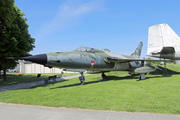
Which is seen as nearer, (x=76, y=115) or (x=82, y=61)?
(x=76, y=115)

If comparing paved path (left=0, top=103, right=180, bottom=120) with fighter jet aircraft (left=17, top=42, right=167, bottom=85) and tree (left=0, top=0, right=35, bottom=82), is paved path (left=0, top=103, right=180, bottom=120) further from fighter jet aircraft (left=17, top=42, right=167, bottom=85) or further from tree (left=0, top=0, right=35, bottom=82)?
tree (left=0, top=0, right=35, bottom=82)

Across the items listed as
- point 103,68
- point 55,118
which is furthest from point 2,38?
point 55,118

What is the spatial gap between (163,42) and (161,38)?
2.22ft

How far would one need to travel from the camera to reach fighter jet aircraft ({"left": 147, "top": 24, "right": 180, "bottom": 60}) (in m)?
15.9

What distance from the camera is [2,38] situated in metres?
14.2

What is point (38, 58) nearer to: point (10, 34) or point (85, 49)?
point (85, 49)

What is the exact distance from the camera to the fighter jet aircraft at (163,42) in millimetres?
15852

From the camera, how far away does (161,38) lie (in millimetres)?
16641

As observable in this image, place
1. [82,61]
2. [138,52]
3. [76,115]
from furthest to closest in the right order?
[138,52]
[82,61]
[76,115]

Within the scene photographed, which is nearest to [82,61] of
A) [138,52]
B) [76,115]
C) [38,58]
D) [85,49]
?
[85,49]

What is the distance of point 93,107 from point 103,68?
25.8 ft

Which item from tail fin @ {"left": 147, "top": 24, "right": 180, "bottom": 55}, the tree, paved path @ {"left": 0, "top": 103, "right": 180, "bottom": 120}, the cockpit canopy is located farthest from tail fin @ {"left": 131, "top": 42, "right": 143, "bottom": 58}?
paved path @ {"left": 0, "top": 103, "right": 180, "bottom": 120}

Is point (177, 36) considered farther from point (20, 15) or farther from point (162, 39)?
point (20, 15)

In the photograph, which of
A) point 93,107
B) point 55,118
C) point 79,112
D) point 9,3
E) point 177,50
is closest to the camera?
point 55,118
